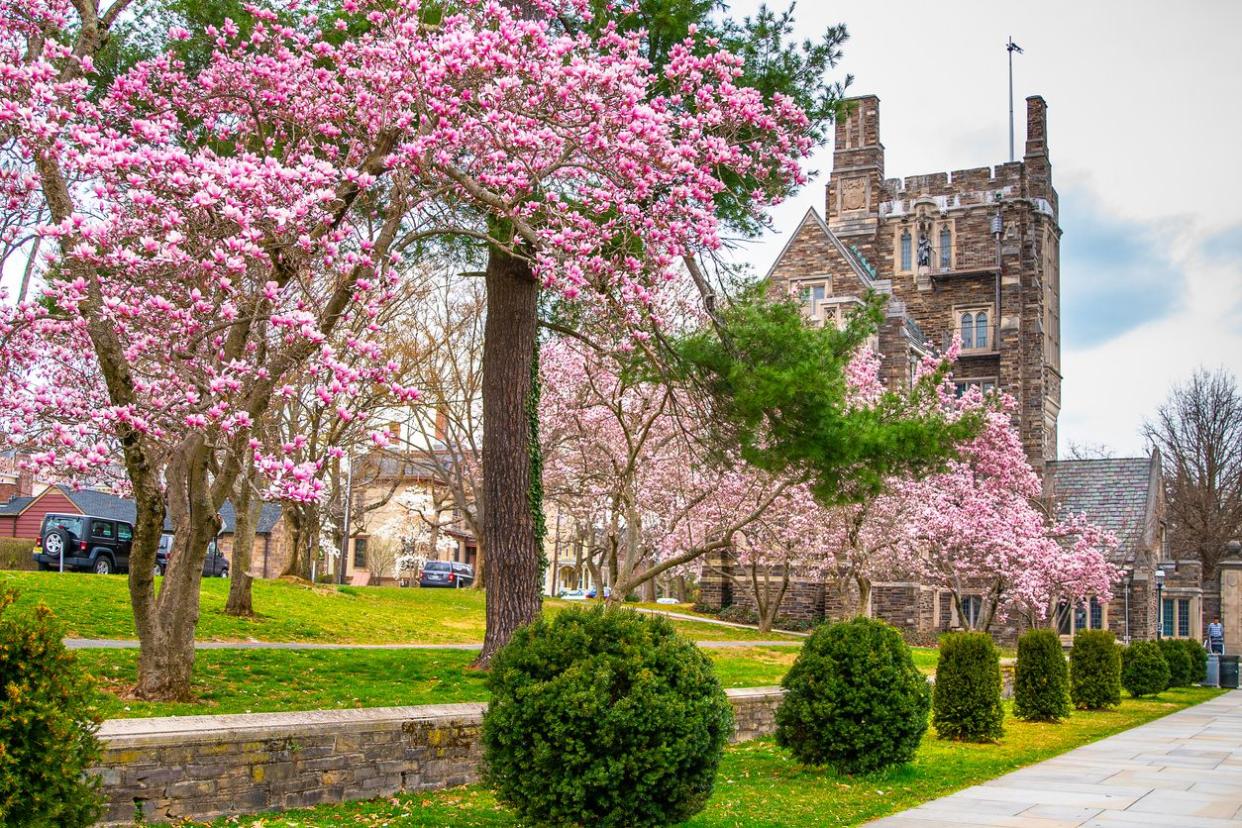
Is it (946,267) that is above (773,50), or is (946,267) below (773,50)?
above

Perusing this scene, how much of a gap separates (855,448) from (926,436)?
2.05m

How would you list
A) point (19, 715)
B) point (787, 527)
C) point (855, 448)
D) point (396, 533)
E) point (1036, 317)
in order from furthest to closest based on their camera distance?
point (396, 533)
point (1036, 317)
point (787, 527)
point (855, 448)
point (19, 715)

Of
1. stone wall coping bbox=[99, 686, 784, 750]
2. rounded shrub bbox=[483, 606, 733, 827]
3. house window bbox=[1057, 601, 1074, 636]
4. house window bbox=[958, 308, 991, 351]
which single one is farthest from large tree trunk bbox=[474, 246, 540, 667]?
house window bbox=[958, 308, 991, 351]

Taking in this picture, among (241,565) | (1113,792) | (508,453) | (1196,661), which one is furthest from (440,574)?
(1113,792)

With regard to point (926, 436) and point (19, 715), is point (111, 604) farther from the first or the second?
point (19, 715)

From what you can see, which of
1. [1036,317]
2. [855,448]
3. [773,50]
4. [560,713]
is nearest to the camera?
[560,713]

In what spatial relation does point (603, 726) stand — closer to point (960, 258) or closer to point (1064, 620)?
point (1064, 620)

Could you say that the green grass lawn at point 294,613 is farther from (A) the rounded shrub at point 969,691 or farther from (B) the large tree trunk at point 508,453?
(A) the rounded shrub at point 969,691

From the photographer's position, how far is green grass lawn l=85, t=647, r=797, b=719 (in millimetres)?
12141

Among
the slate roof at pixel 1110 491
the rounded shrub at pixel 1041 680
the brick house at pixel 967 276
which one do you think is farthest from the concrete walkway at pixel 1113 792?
the slate roof at pixel 1110 491

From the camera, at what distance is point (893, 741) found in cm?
1219

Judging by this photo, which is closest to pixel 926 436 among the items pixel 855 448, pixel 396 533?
pixel 855 448

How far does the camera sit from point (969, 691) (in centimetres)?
1608

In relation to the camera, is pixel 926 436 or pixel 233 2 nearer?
pixel 233 2
